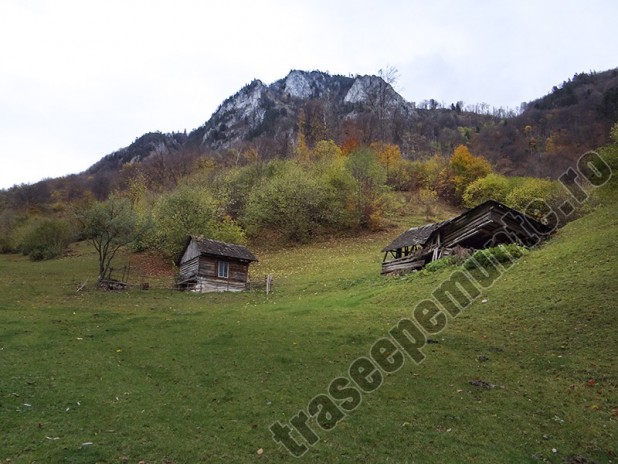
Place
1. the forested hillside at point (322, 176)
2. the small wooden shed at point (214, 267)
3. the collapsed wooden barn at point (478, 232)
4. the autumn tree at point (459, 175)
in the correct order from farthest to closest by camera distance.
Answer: the autumn tree at point (459, 175) < the forested hillside at point (322, 176) < the small wooden shed at point (214, 267) < the collapsed wooden barn at point (478, 232)

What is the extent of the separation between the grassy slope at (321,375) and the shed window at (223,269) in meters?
9.30

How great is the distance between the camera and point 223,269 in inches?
1460

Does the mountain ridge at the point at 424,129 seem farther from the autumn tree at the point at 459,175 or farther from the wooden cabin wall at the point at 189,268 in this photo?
the wooden cabin wall at the point at 189,268

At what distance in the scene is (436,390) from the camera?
13.8 metres

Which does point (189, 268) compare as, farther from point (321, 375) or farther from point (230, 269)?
point (321, 375)

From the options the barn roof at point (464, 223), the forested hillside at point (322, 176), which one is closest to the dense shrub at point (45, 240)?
the forested hillside at point (322, 176)

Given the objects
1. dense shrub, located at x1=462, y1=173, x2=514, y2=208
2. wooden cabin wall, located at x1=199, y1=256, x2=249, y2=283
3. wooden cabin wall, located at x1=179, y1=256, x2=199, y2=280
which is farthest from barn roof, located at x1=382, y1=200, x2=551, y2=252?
dense shrub, located at x1=462, y1=173, x2=514, y2=208

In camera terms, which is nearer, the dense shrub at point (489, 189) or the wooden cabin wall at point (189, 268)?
the wooden cabin wall at point (189, 268)

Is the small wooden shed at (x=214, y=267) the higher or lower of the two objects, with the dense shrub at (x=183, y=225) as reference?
lower

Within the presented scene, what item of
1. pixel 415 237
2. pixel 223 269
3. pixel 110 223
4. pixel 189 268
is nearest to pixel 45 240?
pixel 110 223

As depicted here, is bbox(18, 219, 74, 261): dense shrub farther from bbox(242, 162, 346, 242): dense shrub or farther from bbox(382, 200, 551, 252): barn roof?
bbox(382, 200, 551, 252): barn roof

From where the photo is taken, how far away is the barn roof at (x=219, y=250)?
3622 centimetres

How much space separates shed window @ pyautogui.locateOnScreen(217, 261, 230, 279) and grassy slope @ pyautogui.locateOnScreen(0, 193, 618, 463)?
366 inches

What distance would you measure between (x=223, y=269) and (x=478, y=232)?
1959 centimetres
